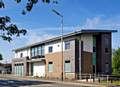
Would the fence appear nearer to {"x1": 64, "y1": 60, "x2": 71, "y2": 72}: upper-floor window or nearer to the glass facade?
{"x1": 64, "y1": 60, "x2": 71, "y2": 72}: upper-floor window

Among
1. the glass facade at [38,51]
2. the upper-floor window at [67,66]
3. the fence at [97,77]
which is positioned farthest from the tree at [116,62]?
the glass facade at [38,51]

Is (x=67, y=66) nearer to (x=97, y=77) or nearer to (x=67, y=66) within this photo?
(x=67, y=66)

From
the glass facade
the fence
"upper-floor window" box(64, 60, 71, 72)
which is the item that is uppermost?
the glass facade

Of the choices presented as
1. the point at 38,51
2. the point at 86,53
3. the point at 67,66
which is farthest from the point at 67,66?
the point at 38,51

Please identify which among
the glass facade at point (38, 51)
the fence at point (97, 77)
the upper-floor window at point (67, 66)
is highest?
the glass facade at point (38, 51)

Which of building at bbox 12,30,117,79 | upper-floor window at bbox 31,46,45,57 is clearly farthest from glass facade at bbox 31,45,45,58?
building at bbox 12,30,117,79

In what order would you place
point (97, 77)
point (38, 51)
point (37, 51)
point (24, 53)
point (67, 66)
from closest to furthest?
1. point (97, 77)
2. point (67, 66)
3. point (38, 51)
4. point (37, 51)
5. point (24, 53)

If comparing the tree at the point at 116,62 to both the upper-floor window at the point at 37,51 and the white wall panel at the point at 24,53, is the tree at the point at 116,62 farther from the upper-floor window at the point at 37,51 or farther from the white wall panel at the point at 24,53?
the white wall panel at the point at 24,53

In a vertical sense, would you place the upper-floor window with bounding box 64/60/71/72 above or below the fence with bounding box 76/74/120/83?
above

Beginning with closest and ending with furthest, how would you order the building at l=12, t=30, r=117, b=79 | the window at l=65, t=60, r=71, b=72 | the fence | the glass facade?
1. the fence
2. the building at l=12, t=30, r=117, b=79
3. the window at l=65, t=60, r=71, b=72
4. the glass facade

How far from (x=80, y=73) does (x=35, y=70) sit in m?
25.5

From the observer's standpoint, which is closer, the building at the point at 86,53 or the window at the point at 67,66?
the building at the point at 86,53

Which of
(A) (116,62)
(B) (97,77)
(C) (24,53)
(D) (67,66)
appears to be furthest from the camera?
(C) (24,53)

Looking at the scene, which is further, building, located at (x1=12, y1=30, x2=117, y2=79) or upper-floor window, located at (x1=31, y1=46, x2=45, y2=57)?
upper-floor window, located at (x1=31, y1=46, x2=45, y2=57)
